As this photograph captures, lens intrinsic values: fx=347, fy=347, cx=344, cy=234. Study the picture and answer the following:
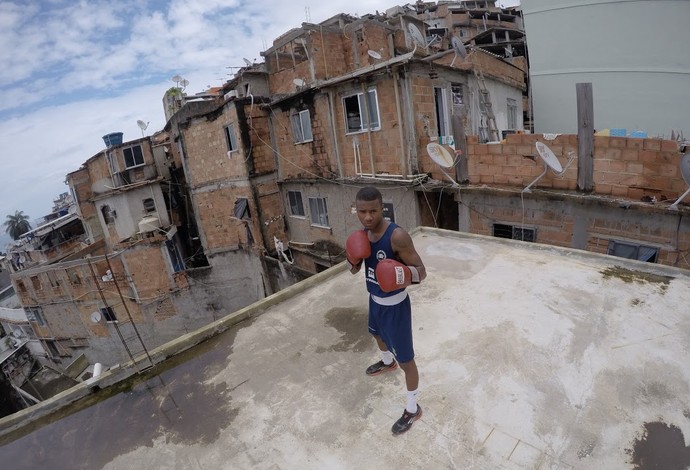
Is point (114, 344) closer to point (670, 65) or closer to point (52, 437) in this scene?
point (52, 437)

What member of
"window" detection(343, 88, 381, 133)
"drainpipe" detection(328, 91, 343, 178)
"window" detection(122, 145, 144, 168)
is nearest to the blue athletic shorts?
"window" detection(343, 88, 381, 133)

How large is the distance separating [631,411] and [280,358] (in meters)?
3.04

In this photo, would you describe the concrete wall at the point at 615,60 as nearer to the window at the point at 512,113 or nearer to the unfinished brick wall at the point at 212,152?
the window at the point at 512,113

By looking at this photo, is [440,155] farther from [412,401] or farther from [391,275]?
[412,401]

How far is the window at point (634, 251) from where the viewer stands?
677 centimetres

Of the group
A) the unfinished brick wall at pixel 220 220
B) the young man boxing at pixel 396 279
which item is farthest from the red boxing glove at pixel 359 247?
the unfinished brick wall at pixel 220 220

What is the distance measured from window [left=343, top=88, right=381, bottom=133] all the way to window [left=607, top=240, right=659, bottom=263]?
671 centimetres

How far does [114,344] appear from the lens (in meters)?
17.5

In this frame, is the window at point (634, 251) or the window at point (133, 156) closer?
the window at point (634, 251)

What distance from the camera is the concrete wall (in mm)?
12844

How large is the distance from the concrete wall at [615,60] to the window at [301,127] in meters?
12.1

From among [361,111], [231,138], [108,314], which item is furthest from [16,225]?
[361,111]

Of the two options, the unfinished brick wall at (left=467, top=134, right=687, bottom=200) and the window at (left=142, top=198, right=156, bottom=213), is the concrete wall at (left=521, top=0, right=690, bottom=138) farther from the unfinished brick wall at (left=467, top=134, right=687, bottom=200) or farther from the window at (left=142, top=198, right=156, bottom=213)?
the window at (left=142, top=198, right=156, bottom=213)

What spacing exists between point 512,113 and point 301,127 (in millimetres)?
11301
